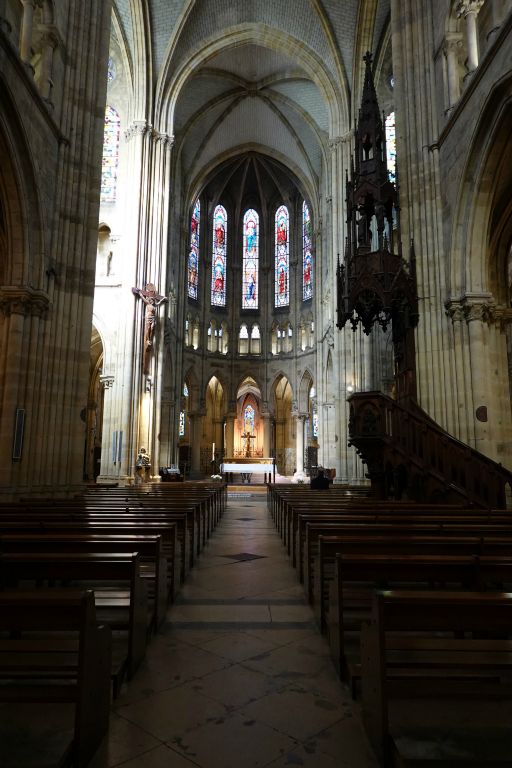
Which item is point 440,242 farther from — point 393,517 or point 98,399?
point 98,399

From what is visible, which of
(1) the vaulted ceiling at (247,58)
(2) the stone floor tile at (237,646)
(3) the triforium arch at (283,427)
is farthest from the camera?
(3) the triforium arch at (283,427)

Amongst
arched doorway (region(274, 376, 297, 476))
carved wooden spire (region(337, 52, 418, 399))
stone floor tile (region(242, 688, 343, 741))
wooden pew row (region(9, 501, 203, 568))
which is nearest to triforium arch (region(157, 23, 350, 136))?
carved wooden spire (region(337, 52, 418, 399))

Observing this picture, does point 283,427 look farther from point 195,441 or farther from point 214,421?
point 195,441

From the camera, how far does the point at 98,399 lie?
2858cm

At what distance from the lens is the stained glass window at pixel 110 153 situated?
21797 mm

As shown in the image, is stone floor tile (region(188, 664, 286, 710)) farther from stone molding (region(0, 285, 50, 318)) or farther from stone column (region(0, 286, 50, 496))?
stone molding (region(0, 285, 50, 318))

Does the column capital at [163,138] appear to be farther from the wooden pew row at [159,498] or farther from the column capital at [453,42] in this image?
the wooden pew row at [159,498]

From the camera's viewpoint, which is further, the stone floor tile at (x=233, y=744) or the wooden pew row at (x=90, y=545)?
the wooden pew row at (x=90, y=545)

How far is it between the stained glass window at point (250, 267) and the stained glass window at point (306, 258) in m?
3.85

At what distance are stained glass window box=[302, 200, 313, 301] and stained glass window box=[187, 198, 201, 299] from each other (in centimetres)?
731

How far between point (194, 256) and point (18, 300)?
26.6m

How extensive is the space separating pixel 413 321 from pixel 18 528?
354 inches

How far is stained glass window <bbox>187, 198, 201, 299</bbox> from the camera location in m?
34.9

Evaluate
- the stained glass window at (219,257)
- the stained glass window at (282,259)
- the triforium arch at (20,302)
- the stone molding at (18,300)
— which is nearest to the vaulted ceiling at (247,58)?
the stained glass window at (219,257)
